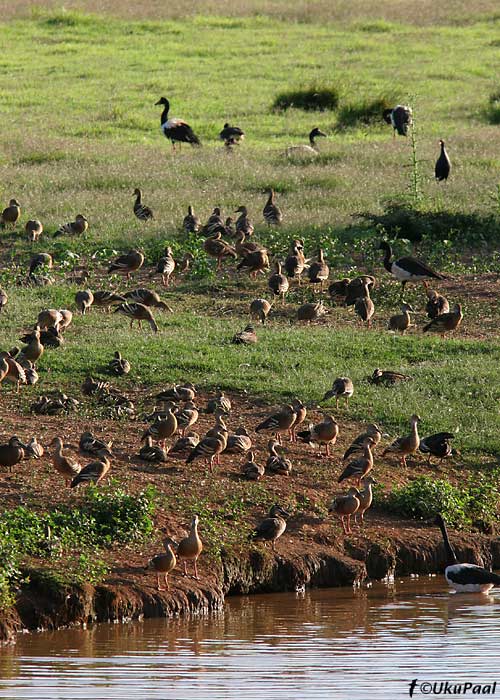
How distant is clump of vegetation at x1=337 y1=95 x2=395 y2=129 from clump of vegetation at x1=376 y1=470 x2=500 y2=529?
20.3 metres

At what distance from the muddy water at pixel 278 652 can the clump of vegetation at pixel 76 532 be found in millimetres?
492

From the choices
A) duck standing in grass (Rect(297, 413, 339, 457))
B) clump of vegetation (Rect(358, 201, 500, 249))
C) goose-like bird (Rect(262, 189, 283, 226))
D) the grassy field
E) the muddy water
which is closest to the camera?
the muddy water

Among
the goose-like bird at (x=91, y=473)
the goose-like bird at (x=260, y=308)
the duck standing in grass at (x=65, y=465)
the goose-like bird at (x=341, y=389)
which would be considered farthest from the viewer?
the goose-like bird at (x=260, y=308)

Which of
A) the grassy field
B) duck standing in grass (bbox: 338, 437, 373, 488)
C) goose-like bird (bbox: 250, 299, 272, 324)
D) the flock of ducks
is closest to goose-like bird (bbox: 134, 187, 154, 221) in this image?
the flock of ducks

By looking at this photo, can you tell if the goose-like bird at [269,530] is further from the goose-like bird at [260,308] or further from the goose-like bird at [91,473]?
the goose-like bird at [260,308]

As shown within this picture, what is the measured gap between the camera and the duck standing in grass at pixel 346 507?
1188 centimetres

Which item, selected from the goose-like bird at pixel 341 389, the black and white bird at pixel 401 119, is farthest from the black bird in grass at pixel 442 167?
the goose-like bird at pixel 341 389

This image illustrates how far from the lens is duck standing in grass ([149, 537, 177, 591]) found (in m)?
10.4

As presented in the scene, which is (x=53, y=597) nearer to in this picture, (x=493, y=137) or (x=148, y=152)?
(x=148, y=152)

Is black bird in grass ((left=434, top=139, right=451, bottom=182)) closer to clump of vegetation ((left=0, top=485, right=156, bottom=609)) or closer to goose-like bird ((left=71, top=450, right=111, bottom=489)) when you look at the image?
clump of vegetation ((left=0, top=485, right=156, bottom=609))

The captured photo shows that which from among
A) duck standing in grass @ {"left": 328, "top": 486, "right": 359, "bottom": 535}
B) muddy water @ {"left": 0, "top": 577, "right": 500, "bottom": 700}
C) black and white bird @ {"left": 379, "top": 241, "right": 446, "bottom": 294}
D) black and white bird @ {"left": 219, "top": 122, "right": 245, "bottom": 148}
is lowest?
muddy water @ {"left": 0, "top": 577, "right": 500, "bottom": 700}

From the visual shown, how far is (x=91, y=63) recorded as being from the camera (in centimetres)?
3972

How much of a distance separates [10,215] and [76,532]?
11.7m

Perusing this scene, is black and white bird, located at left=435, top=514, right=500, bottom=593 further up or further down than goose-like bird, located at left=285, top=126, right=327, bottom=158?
further down
